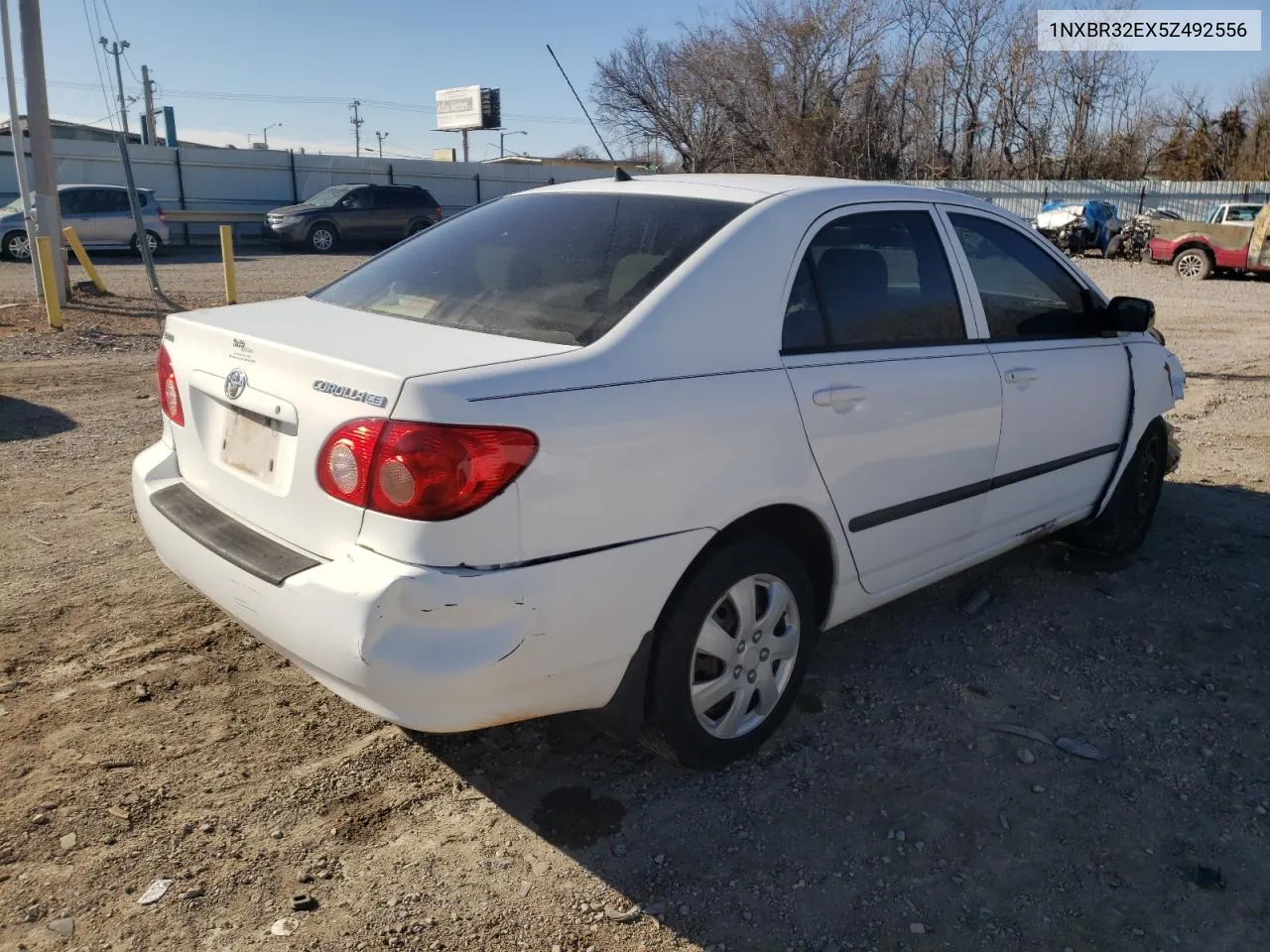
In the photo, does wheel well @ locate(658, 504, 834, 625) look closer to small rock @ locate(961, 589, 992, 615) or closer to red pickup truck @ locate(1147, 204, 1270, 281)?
small rock @ locate(961, 589, 992, 615)

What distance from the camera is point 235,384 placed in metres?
2.80

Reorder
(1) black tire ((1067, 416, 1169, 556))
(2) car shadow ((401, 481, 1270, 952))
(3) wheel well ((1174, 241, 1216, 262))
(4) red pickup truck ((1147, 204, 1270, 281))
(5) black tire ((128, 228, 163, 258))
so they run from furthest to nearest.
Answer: (5) black tire ((128, 228, 163, 258))
(3) wheel well ((1174, 241, 1216, 262))
(4) red pickup truck ((1147, 204, 1270, 281))
(1) black tire ((1067, 416, 1169, 556))
(2) car shadow ((401, 481, 1270, 952))

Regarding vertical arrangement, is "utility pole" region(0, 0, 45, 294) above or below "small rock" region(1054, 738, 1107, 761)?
above

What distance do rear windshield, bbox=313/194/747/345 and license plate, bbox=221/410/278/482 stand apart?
58 cm

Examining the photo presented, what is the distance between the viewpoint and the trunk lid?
8.05ft

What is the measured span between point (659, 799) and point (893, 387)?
1491 mm

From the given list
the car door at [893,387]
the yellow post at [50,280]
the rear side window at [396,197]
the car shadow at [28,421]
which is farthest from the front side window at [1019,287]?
the rear side window at [396,197]

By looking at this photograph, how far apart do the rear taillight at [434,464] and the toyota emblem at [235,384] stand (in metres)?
0.59

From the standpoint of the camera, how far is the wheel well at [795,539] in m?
2.85

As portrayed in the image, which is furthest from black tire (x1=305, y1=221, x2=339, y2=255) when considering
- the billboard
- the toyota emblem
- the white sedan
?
the billboard

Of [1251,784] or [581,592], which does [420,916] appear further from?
[1251,784]

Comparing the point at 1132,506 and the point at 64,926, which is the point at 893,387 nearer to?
the point at 1132,506

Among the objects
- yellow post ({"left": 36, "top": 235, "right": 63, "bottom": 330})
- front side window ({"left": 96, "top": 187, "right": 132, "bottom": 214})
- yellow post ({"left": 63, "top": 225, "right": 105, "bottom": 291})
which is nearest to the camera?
yellow post ({"left": 36, "top": 235, "right": 63, "bottom": 330})

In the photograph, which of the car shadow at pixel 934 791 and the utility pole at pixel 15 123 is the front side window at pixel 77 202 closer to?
the utility pole at pixel 15 123
